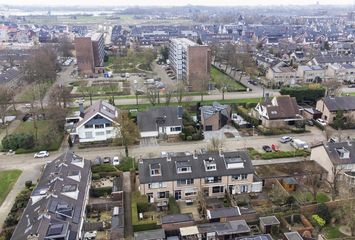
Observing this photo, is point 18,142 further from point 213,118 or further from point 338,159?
point 338,159

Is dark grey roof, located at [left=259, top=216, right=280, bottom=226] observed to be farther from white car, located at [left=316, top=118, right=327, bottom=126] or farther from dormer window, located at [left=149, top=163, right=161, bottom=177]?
white car, located at [left=316, top=118, right=327, bottom=126]

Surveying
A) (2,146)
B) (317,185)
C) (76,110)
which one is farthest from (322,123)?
(2,146)

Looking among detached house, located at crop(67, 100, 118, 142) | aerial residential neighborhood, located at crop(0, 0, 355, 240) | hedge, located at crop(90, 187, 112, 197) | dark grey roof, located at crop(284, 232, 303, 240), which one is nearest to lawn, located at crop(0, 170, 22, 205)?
aerial residential neighborhood, located at crop(0, 0, 355, 240)

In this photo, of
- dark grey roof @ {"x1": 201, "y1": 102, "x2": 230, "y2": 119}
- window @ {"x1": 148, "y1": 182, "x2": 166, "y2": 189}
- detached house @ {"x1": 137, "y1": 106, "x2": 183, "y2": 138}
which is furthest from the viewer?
dark grey roof @ {"x1": 201, "y1": 102, "x2": 230, "y2": 119}

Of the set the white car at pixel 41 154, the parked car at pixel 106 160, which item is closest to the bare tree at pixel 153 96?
the parked car at pixel 106 160

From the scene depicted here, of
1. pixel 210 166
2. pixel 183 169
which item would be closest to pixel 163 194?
pixel 183 169
